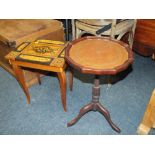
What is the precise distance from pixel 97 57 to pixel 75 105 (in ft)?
2.45

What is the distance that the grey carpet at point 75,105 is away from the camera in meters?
1.75

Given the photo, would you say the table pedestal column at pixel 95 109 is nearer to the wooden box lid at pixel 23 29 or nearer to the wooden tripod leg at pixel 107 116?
the wooden tripod leg at pixel 107 116

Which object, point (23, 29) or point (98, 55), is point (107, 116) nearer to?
point (98, 55)

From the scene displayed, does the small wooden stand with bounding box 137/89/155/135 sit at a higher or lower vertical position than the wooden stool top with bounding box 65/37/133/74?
lower

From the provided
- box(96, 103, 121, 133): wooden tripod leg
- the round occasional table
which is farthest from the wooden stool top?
box(96, 103, 121, 133): wooden tripod leg

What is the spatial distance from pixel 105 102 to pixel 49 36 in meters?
0.98

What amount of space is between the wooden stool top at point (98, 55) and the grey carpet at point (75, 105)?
0.69 meters

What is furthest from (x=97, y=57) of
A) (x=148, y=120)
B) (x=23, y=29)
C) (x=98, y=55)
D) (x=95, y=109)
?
(x=23, y=29)

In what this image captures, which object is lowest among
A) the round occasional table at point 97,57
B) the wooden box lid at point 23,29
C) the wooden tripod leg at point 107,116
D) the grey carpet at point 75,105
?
the grey carpet at point 75,105

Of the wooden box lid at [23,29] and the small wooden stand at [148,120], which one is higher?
the wooden box lid at [23,29]

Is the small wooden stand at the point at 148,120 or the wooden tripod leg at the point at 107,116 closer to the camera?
the small wooden stand at the point at 148,120

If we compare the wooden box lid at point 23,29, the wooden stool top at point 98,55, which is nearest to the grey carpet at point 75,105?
the wooden box lid at point 23,29

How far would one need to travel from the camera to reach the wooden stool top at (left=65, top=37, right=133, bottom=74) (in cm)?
130

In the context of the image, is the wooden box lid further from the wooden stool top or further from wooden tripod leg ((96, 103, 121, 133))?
wooden tripod leg ((96, 103, 121, 133))
